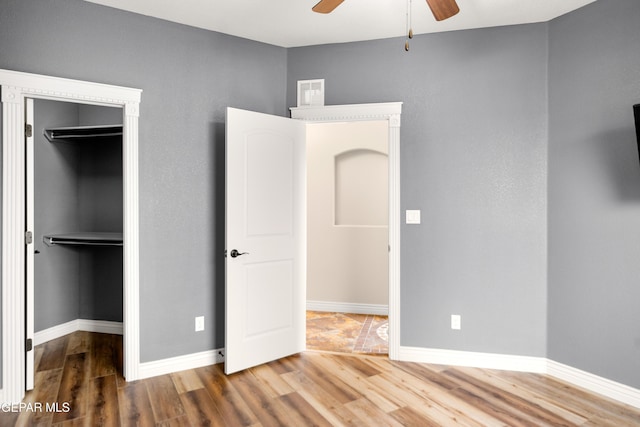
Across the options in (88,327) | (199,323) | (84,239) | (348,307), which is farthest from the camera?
(348,307)

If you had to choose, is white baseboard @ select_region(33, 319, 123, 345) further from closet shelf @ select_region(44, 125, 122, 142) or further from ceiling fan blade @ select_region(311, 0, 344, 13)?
ceiling fan blade @ select_region(311, 0, 344, 13)

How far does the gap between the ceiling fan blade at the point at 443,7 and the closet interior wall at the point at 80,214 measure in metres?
3.26

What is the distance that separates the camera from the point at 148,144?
10.1 ft

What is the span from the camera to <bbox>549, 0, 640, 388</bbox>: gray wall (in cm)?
267

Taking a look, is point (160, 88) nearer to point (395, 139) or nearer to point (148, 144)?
point (148, 144)

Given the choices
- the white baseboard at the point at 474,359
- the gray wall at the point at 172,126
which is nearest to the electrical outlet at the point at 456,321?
the white baseboard at the point at 474,359

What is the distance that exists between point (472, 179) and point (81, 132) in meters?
3.64

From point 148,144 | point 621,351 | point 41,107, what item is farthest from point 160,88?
point 621,351

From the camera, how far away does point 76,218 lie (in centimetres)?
421

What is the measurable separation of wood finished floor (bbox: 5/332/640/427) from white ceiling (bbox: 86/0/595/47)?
109 inches

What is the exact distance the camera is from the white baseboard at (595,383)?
266cm

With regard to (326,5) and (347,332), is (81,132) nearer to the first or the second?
(326,5)

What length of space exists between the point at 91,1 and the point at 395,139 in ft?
8.26

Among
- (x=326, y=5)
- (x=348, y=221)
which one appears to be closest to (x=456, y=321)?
(x=348, y=221)
